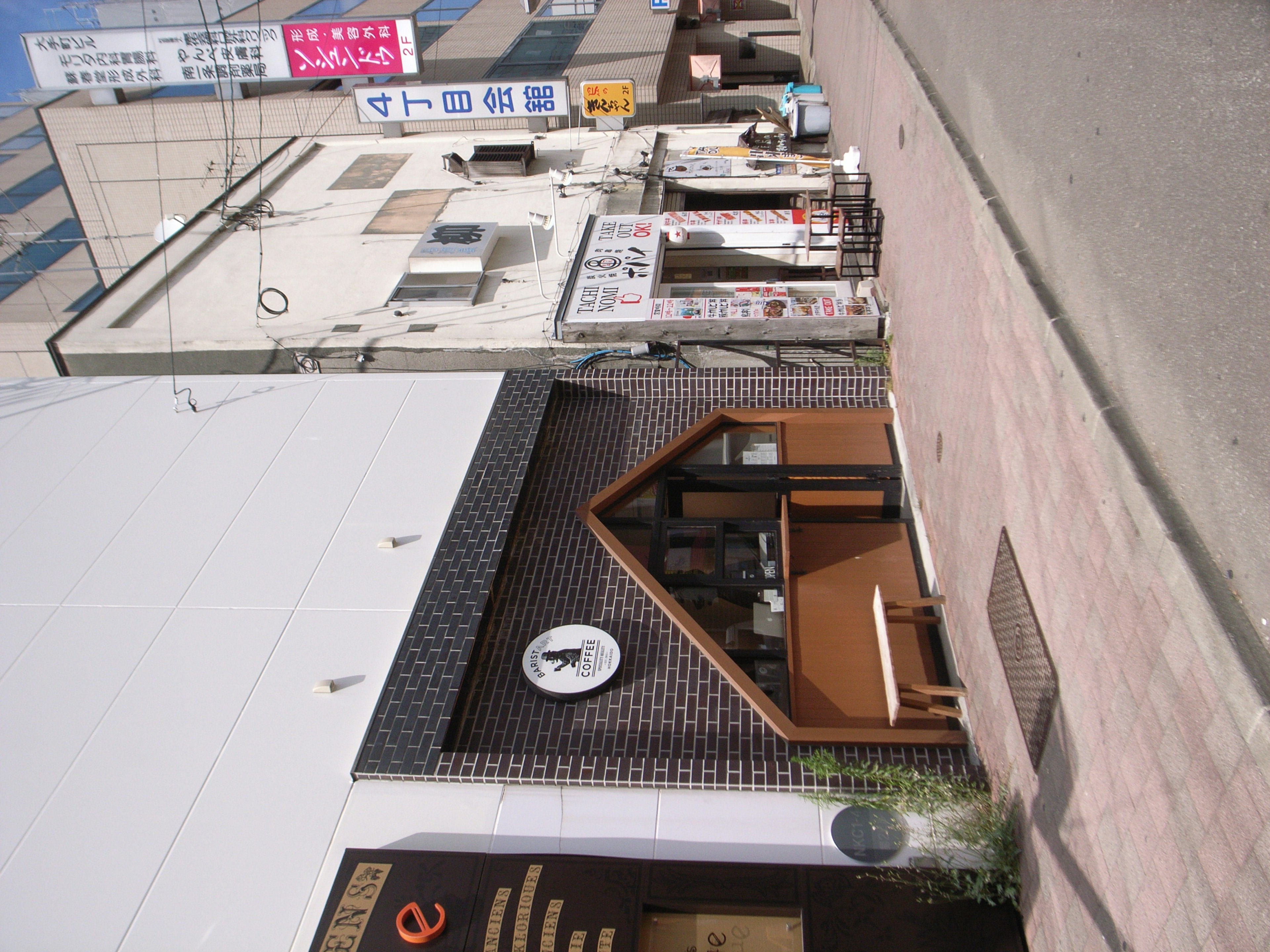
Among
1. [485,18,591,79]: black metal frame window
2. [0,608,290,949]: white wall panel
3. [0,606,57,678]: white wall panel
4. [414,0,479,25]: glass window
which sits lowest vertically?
[0,608,290,949]: white wall panel

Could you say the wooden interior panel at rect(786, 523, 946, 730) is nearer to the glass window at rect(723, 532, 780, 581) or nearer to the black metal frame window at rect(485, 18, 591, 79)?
the glass window at rect(723, 532, 780, 581)

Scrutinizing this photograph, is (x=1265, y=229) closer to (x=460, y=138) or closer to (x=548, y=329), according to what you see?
(x=548, y=329)

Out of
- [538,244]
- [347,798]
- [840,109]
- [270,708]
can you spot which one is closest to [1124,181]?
[347,798]

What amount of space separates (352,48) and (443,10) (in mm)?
15542

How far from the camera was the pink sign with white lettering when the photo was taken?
1866 cm

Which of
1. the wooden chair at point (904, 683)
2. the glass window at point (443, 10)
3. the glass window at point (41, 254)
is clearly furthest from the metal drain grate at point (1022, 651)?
the glass window at point (443, 10)

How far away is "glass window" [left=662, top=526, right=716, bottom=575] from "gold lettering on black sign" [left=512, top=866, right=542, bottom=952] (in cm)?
449

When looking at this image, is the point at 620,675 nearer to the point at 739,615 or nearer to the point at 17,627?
the point at 739,615

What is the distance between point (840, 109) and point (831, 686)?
1259cm

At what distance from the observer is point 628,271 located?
41.1ft

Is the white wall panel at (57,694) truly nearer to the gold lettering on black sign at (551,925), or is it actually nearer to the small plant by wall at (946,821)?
the gold lettering on black sign at (551,925)

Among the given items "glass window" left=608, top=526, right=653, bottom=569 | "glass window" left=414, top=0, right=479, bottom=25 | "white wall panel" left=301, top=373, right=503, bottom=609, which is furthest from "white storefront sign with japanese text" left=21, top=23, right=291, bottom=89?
"glass window" left=608, top=526, right=653, bottom=569

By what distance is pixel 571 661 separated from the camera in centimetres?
745

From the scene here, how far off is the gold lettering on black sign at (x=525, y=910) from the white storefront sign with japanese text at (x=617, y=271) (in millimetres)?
7422
